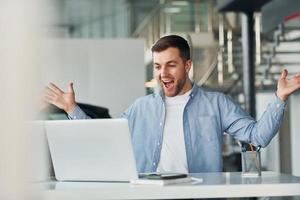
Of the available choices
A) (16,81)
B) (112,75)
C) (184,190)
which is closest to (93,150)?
(184,190)

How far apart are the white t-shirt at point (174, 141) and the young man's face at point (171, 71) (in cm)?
6

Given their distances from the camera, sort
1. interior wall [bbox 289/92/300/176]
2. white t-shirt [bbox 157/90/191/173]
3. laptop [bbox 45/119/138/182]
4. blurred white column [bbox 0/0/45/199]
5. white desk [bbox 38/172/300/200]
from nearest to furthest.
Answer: blurred white column [bbox 0/0/45/199] < white desk [bbox 38/172/300/200] < laptop [bbox 45/119/138/182] < white t-shirt [bbox 157/90/191/173] < interior wall [bbox 289/92/300/176]

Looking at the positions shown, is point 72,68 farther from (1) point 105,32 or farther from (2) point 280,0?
(1) point 105,32

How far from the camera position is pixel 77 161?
2.29 meters

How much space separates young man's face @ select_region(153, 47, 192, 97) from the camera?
321cm

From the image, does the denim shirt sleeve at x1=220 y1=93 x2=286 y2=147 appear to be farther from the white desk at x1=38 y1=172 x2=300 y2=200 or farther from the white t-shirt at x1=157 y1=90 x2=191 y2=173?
the white desk at x1=38 y1=172 x2=300 y2=200

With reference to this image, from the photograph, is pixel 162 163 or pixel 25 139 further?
pixel 162 163

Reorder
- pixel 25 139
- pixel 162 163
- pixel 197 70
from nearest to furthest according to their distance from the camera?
pixel 25 139 → pixel 162 163 → pixel 197 70

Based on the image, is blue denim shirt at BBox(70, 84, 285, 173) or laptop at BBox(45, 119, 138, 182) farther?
blue denim shirt at BBox(70, 84, 285, 173)

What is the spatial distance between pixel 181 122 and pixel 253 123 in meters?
0.37

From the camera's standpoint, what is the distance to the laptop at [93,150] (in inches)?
84.4

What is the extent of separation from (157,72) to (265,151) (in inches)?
238

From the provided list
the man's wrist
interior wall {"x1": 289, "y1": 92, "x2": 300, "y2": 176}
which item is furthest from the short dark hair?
interior wall {"x1": 289, "y1": 92, "x2": 300, "y2": 176}

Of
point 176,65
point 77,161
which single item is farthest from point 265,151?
point 77,161
